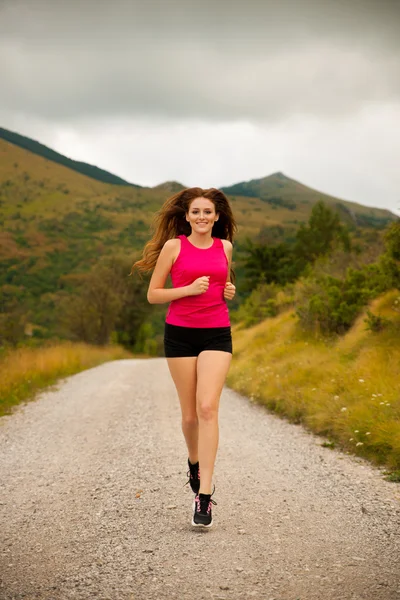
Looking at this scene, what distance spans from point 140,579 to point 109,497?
6.09 ft

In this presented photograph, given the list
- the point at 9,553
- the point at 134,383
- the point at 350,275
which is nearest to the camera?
the point at 9,553

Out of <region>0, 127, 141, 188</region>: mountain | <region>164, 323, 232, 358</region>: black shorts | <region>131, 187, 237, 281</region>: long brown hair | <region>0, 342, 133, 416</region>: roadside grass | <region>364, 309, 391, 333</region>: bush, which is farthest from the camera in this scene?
<region>0, 127, 141, 188</region>: mountain

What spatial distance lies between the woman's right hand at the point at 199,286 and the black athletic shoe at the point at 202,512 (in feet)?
4.99

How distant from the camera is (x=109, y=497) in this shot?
4938 millimetres

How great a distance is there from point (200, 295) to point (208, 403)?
844 millimetres

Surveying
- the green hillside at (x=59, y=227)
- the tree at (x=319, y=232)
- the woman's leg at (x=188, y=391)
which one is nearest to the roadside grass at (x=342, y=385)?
the woman's leg at (x=188, y=391)

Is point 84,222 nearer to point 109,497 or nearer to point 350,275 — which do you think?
point 350,275

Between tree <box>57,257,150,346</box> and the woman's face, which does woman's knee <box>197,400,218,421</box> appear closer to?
the woman's face

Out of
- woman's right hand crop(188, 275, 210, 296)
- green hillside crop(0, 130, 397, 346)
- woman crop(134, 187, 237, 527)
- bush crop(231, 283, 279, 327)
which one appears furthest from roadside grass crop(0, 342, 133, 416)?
green hillside crop(0, 130, 397, 346)

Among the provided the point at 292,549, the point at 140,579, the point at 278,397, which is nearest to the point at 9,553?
the point at 140,579

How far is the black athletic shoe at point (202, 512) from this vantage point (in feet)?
13.3

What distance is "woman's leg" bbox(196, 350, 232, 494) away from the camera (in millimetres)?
4246

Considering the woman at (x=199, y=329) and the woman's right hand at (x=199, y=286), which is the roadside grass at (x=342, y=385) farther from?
the woman's right hand at (x=199, y=286)

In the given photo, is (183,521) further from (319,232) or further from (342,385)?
(319,232)
